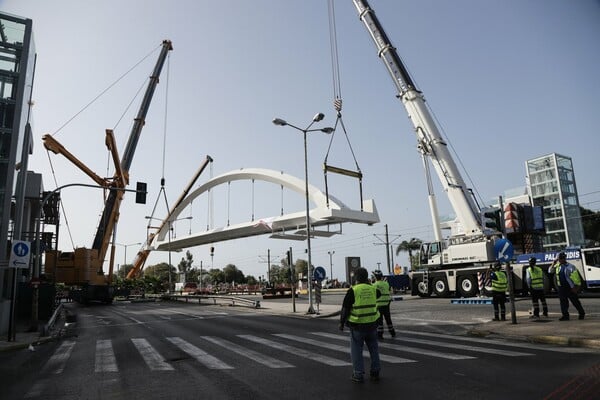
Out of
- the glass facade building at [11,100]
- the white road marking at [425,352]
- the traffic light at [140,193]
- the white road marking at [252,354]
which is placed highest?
the glass facade building at [11,100]

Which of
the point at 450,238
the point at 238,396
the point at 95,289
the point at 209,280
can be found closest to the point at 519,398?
the point at 238,396

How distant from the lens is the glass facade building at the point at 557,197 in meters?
65.2

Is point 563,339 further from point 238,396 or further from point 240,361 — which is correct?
point 238,396

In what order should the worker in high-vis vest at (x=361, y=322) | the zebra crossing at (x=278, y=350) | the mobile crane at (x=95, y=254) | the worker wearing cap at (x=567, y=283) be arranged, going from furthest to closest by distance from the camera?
the mobile crane at (x=95, y=254) < the worker wearing cap at (x=567, y=283) < the zebra crossing at (x=278, y=350) < the worker in high-vis vest at (x=361, y=322)

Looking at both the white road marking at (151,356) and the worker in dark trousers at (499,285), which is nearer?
the white road marking at (151,356)

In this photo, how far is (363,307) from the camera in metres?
6.78

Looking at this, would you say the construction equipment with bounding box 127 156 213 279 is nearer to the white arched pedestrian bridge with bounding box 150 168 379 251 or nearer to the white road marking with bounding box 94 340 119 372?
the white arched pedestrian bridge with bounding box 150 168 379 251

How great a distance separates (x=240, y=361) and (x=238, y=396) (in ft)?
9.35

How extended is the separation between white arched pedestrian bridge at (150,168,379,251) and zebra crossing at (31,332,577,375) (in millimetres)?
23670

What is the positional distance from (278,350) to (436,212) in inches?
807

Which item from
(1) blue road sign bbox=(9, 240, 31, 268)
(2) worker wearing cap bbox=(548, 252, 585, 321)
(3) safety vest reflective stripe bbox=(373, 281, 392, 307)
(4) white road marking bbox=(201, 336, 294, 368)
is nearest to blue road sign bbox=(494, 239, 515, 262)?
(2) worker wearing cap bbox=(548, 252, 585, 321)

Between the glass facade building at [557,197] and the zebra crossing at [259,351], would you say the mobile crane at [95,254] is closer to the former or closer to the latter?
the zebra crossing at [259,351]

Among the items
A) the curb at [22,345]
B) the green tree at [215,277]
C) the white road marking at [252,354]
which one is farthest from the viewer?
the green tree at [215,277]

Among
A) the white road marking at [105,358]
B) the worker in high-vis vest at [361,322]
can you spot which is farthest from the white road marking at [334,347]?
the white road marking at [105,358]
